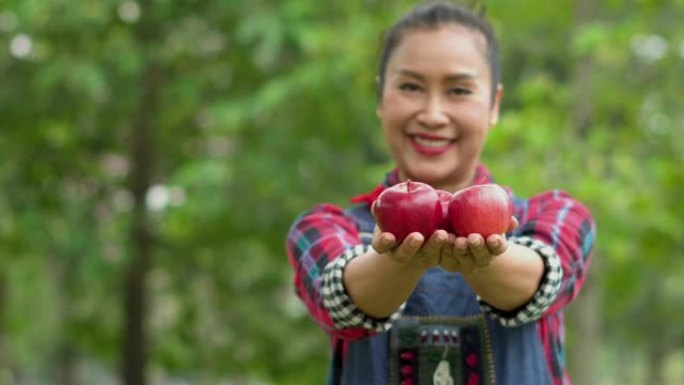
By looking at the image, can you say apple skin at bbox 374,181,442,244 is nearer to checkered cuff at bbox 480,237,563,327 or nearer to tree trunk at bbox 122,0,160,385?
checkered cuff at bbox 480,237,563,327

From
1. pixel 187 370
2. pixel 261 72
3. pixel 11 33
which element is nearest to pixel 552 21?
pixel 261 72

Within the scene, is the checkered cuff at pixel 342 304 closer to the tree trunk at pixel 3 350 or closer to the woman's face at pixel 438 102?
the woman's face at pixel 438 102

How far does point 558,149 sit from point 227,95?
101 inches

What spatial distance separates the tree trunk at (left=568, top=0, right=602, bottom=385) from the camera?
616cm

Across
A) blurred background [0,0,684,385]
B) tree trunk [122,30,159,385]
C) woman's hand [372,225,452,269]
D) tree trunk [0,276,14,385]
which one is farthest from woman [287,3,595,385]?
tree trunk [0,276,14,385]

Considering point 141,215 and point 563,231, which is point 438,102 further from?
point 141,215

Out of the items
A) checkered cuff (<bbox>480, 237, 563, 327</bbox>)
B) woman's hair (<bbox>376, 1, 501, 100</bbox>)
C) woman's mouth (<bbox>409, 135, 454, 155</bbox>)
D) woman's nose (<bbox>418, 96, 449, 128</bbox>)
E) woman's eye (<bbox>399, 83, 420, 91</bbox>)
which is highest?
woman's hair (<bbox>376, 1, 501, 100</bbox>)

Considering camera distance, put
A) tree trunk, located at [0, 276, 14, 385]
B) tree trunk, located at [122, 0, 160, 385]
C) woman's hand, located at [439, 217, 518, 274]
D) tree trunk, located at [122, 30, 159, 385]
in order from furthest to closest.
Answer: tree trunk, located at [0, 276, 14, 385]
tree trunk, located at [122, 30, 159, 385]
tree trunk, located at [122, 0, 160, 385]
woman's hand, located at [439, 217, 518, 274]

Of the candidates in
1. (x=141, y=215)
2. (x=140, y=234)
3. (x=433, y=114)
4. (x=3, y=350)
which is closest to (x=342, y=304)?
(x=433, y=114)

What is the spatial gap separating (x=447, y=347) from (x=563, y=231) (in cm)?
32

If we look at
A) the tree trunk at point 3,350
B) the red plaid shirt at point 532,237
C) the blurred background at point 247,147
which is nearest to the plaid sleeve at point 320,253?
the red plaid shirt at point 532,237

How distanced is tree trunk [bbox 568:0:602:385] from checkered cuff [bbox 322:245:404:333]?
14.3 feet

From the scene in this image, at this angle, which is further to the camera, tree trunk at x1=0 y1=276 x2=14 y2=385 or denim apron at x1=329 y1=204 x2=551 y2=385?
tree trunk at x1=0 y1=276 x2=14 y2=385

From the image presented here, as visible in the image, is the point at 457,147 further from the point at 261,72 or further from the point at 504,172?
the point at 261,72
